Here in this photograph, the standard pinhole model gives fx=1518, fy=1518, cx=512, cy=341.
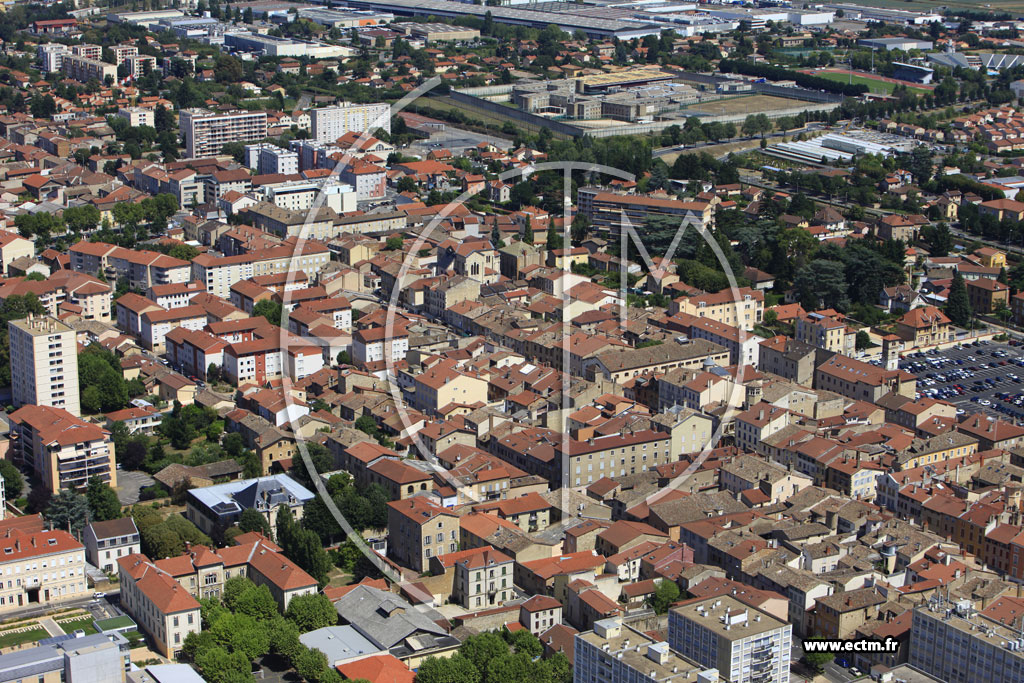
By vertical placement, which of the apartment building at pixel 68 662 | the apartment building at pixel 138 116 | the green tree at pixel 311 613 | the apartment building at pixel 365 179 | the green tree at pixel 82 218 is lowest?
the green tree at pixel 311 613

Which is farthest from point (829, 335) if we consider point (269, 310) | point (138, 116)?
point (138, 116)

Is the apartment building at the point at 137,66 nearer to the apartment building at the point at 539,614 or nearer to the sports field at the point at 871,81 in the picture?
the sports field at the point at 871,81

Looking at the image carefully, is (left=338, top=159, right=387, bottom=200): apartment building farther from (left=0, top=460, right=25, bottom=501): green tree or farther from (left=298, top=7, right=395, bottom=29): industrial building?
(left=298, top=7, right=395, bottom=29): industrial building

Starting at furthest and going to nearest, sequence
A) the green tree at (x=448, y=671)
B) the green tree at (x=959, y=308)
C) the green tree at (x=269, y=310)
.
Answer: the green tree at (x=959, y=308) < the green tree at (x=269, y=310) < the green tree at (x=448, y=671)

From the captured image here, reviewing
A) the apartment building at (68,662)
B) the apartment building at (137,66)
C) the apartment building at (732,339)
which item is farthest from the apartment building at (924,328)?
the apartment building at (137,66)

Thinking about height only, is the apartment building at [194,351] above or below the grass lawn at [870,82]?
below

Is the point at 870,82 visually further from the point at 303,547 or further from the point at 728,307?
the point at 303,547

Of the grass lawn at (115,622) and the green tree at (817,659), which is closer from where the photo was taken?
the green tree at (817,659)
